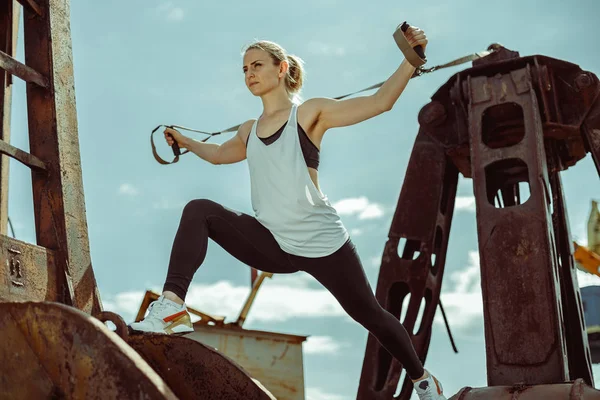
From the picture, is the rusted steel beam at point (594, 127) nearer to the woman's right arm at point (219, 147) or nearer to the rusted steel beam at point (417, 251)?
the rusted steel beam at point (417, 251)

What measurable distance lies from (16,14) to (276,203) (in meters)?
2.41

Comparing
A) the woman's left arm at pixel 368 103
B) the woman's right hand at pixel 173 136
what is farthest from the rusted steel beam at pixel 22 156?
the woman's left arm at pixel 368 103

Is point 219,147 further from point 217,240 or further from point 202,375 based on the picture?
point 202,375

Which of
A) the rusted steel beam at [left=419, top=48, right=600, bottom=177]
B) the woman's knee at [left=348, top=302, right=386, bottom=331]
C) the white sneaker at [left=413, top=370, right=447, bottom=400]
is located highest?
the rusted steel beam at [left=419, top=48, right=600, bottom=177]

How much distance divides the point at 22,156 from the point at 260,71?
3.58 ft

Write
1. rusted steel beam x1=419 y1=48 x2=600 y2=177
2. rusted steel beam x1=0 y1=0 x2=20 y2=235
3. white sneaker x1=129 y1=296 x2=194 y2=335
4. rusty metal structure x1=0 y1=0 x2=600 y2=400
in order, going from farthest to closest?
rusted steel beam x1=419 y1=48 x2=600 y2=177
rusted steel beam x1=0 y1=0 x2=20 y2=235
white sneaker x1=129 y1=296 x2=194 y2=335
rusty metal structure x1=0 y1=0 x2=600 y2=400

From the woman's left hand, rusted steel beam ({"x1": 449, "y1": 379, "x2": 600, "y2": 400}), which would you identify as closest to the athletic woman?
the woman's left hand

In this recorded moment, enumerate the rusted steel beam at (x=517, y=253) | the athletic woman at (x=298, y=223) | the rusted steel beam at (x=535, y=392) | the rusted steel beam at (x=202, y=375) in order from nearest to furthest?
the rusted steel beam at (x=202, y=375) < the athletic woman at (x=298, y=223) < the rusted steel beam at (x=535, y=392) < the rusted steel beam at (x=517, y=253)

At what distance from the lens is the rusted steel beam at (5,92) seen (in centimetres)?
415

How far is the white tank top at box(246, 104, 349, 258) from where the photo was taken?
3.16 metres

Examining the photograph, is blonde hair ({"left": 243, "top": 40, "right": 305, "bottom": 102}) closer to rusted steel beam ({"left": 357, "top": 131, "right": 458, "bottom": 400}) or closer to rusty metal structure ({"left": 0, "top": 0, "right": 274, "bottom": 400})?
rusty metal structure ({"left": 0, "top": 0, "right": 274, "bottom": 400})

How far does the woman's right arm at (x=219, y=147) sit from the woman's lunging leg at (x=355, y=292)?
0.72 m

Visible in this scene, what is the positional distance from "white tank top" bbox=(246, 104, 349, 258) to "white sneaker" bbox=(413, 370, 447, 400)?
718 mm

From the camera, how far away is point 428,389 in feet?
11.0
